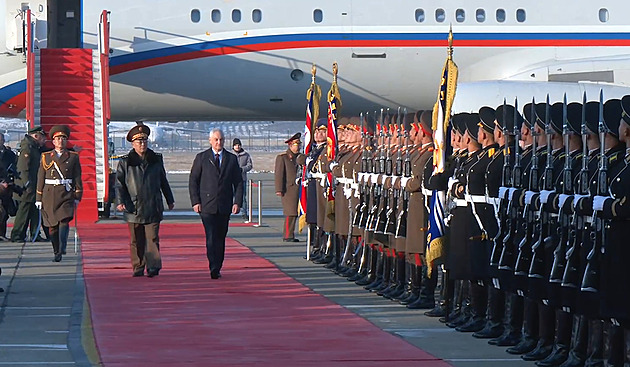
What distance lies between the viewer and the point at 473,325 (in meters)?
10.7

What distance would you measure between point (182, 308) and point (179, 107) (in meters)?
13.3

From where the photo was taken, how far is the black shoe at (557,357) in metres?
9.09

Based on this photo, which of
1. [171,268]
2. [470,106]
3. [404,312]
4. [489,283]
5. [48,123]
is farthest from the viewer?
[48,123]

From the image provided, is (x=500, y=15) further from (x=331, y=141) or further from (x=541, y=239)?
(x=541, y=239)

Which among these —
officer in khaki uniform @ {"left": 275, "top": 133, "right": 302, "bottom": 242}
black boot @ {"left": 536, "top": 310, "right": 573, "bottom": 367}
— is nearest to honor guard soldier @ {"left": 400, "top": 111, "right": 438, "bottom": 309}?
black boot @ {"left": 536, "top": 310, "right": 573, "bottom": 367}

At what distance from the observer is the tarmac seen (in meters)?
9.56

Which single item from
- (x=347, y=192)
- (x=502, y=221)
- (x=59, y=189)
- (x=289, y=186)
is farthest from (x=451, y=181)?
(x=289, y=186)

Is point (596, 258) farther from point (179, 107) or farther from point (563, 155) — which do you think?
point (179, 107)

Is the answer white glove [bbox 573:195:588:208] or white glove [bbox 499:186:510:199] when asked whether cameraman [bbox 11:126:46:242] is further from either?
white glove [bbox 573:195:588:208]

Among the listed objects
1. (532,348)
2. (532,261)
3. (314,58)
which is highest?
(314,58)

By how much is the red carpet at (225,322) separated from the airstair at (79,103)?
7307 mm

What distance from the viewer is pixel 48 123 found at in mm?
23922

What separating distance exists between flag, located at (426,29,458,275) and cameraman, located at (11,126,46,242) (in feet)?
29.0

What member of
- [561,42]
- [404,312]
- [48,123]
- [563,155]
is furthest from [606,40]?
[563,155]
